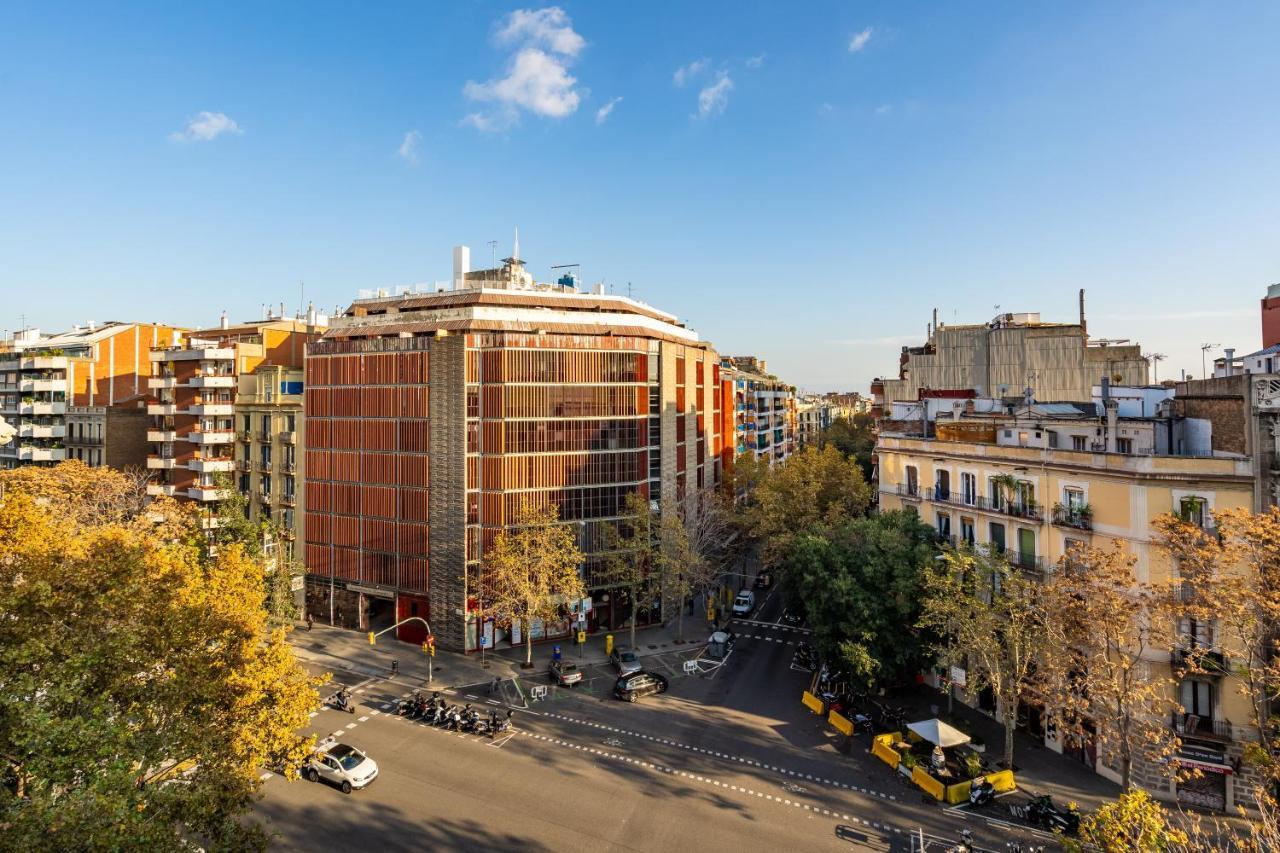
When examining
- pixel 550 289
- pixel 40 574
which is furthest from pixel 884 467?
pixel 40 574

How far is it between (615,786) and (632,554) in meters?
22.4

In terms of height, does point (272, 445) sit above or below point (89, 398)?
below

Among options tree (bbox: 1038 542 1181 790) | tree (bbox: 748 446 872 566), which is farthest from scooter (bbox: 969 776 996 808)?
tree (bbox: 748 446 872 566)

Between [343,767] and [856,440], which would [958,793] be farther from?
[856,440]

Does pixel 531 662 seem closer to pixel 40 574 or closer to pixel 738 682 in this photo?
pixel 738 682

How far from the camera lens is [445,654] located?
47.8 metres

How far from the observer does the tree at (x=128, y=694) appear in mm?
13969

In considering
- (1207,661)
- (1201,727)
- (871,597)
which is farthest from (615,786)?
(1201,727)

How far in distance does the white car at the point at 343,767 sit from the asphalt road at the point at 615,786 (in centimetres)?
50

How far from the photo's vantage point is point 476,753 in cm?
3316

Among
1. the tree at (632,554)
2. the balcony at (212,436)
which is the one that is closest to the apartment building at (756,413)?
the tree at (632,554)

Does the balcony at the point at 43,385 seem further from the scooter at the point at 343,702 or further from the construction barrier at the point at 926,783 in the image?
the construction barrier at the point at 926,783

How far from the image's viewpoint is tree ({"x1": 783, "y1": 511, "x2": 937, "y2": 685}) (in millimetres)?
36000

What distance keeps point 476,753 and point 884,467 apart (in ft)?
109
